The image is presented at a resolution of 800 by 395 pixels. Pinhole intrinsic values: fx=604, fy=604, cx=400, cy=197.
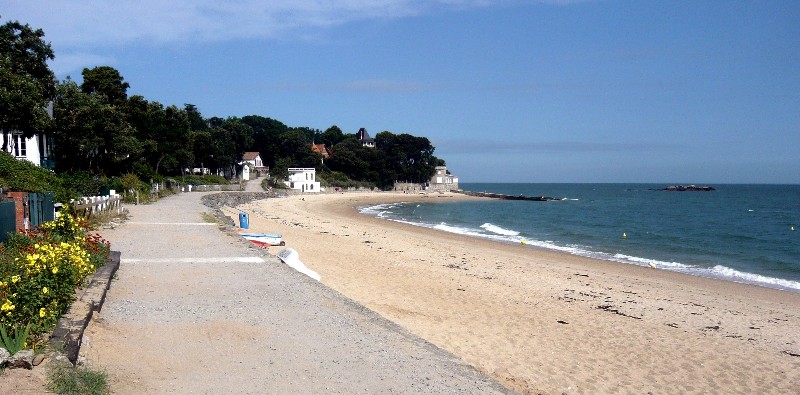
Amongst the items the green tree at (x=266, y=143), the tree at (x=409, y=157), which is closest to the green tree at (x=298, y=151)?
the green tree at (x=266, y=143)

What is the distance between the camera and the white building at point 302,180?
333 ft

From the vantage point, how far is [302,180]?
102062 millimetres

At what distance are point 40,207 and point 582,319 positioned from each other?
13.6 m

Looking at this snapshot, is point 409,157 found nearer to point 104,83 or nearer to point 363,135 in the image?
point 363,135

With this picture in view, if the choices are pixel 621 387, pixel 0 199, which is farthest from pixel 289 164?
pixel 621 387

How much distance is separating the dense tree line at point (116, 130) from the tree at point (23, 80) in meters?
0.04

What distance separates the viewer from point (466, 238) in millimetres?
32000

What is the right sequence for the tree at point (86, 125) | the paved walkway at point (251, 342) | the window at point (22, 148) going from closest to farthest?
the paved walkway at point (251, 342), the window at point (22, 148), the tree at point (86, 125)

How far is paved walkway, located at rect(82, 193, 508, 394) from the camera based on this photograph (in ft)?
20.3

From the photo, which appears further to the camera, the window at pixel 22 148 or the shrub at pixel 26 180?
the window at pixel 22 148

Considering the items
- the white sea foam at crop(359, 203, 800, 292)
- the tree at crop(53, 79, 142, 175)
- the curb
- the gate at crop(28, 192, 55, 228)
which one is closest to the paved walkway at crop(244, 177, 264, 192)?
the tree at crop(53, 79, 142, 175)

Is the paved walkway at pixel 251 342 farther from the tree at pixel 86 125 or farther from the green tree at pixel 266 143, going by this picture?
the green tree at pixel 266 143

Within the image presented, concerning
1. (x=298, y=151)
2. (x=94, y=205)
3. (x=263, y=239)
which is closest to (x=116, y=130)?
(x=94, y=205)

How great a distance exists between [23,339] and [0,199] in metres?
8.76
